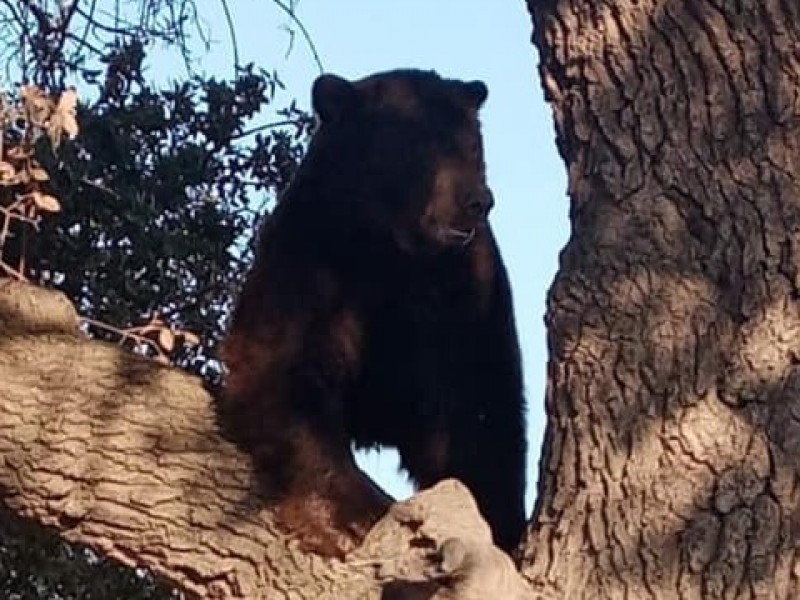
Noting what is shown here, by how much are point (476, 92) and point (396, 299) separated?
29.1 inches

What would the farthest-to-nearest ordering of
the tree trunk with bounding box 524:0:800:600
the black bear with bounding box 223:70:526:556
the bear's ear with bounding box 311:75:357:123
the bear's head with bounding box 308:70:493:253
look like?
the bear's ear with bounding box 311:75:357:123 < the bear's head with bounding box 308:70:493:253 < the black bear with bounding box 223:70:526:556 < the tree trunk with bounding box 524:0:800:600

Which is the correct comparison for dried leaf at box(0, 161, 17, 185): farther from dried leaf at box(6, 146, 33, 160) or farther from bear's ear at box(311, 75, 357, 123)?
bear's ear at box(311, 75, 357, 123)

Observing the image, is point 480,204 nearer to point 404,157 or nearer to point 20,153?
point 404,157

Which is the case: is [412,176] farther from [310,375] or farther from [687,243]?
[687,243]

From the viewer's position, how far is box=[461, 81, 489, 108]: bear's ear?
17.9ft

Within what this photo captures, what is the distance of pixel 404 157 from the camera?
17.3ft

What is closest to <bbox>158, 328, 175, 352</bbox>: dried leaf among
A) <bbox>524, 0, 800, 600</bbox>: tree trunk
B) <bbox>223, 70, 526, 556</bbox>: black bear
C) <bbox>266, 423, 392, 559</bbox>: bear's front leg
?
<bbox>223, 70, 526, 556</bbox>: black bear

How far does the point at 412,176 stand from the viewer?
518 cm

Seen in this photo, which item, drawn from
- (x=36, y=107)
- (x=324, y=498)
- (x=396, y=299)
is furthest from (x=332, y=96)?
(x=324, y=498)

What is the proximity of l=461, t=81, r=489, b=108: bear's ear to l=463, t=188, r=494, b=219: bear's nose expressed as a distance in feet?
1.91

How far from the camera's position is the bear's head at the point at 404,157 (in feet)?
16.5

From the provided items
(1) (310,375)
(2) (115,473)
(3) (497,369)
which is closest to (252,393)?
(1) (310,375)

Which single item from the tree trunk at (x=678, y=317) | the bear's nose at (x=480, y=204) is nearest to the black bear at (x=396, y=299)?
the bear's nose at (x=480, y=204)

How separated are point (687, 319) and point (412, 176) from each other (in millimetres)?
2071
